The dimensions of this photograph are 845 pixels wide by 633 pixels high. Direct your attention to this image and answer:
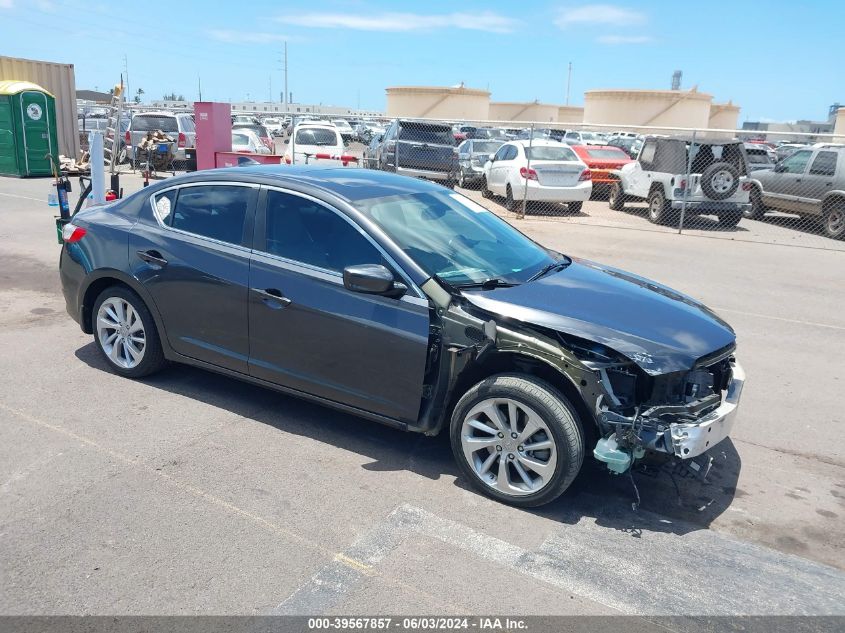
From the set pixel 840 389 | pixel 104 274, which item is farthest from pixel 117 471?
pixel 840 389

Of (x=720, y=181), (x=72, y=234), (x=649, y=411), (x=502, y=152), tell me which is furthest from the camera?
(x=502, y=152)

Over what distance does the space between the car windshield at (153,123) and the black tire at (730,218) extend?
16.6m

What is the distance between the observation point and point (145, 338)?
525cm

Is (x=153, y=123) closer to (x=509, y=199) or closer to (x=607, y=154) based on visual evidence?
(x=509, y=199)

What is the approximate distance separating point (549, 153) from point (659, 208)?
278 cm

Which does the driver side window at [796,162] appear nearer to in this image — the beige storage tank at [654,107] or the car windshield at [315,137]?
the car windshield at [315,137]

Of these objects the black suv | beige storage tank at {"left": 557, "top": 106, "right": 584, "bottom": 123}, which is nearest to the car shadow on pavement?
the black suv

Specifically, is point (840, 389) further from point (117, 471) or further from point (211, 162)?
point (211, 162)

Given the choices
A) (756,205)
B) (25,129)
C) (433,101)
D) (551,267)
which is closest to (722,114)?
(433,101)

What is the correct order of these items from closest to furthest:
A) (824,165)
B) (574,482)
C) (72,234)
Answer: (574,482), (72,234), (824,165)

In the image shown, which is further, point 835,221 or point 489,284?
point 835,221

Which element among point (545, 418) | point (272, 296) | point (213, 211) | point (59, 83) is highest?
point (59, 83)

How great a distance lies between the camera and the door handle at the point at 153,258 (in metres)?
5.02

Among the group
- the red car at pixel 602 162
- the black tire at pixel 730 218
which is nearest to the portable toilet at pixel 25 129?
the red car at pixel 602 162
